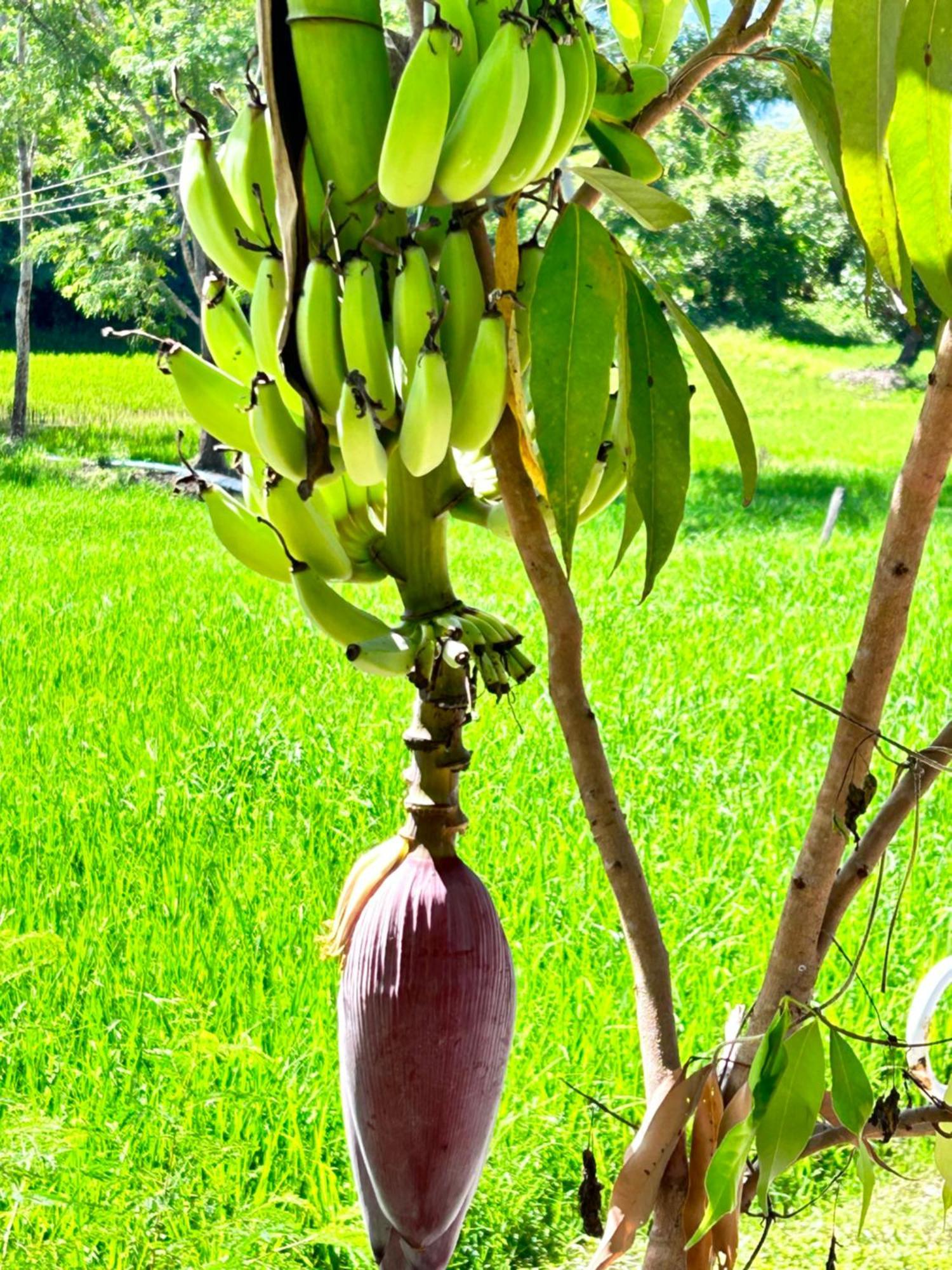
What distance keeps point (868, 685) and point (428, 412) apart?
0.19 m

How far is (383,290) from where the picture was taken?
41 centimetres

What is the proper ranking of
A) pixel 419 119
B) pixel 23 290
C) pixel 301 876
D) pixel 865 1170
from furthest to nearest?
1. pixel 23 290
2. pixel 301 876
3. pixel 865 1170
4. pixel 419 119

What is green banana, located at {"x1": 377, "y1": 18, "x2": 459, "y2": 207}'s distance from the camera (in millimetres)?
342

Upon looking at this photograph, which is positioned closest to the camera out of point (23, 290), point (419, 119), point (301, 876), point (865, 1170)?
point (419, 119)

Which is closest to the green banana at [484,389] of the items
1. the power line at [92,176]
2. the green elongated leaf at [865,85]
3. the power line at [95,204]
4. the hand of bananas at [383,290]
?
the hand of bananas at [383,290]

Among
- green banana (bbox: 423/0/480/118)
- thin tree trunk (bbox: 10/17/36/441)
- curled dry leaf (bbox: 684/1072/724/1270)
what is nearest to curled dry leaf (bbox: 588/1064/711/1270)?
curled dry leaf (bbox: 684/1072/724/1270)

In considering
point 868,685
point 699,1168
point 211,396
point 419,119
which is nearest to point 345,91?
point 419,119

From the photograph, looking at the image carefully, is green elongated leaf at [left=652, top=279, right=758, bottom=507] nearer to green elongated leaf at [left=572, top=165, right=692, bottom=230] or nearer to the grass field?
green elongated leaf at [left=572, top=165, right=692, bottom=230]

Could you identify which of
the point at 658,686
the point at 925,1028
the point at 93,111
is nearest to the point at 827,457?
the point at 93,111

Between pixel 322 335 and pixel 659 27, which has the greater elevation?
pixel 659 27

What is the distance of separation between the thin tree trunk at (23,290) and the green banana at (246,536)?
738 cm

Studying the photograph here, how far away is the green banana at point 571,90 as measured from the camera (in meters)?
0.38

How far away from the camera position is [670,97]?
421 millimetres

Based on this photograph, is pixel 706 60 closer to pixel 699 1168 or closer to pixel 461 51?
pixel 461 51
